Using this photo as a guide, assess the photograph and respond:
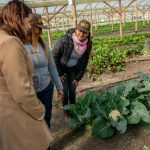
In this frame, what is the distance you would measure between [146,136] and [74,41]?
1.48 m

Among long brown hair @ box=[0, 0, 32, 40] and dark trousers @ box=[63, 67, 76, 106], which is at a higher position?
long brown hair @ box=[0, 0, 32, 40]

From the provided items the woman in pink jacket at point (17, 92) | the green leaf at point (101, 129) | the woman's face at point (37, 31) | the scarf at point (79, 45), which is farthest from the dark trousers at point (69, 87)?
the woman in pink jacket at point (17, 92)

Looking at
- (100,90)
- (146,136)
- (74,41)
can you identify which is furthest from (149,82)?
(100,90)

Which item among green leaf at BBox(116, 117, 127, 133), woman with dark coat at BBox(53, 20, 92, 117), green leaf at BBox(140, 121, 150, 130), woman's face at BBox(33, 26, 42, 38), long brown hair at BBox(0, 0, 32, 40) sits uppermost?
long brown hair at BBox(0, 0, 32, 40)

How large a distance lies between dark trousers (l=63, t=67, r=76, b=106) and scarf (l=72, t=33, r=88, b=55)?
1.05 feet

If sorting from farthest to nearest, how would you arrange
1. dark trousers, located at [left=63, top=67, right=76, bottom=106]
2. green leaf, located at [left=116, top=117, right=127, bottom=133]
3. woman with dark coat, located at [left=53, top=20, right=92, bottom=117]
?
dark trousers, located at [left=63, top=67, right=76, bottom=106], woman with dark coat, located at [left=53, top=20, right=92, bottom=117], green leaf, located at [left=116, top=117, right=127, bottom=133]

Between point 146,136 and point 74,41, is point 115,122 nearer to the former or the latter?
point 146,136

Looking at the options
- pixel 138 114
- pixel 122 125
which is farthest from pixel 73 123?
pixel 138 114

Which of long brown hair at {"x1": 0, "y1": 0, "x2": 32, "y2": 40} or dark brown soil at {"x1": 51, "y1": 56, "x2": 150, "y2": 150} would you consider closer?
long brown hair at {"x1": 0, "y1": 0, "x2": 32, "y2": 40}

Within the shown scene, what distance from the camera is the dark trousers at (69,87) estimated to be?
15.8 feet

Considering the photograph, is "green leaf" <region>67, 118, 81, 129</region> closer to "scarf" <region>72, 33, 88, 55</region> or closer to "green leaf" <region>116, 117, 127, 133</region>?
"green leaf" <region>116, 117, 127, 133</region>

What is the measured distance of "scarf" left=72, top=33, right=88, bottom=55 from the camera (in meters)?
4.47

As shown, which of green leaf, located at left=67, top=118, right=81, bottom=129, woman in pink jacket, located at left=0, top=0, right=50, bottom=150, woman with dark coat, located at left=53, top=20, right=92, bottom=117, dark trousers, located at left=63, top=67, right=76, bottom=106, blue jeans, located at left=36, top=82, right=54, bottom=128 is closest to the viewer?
woman in pink jacket, located at left=0, top=0, right=50, bottom=150

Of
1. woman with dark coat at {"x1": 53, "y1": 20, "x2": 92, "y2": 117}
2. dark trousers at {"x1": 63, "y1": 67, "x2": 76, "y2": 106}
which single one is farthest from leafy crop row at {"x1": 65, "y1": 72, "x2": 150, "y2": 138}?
woman with dark coat at {"x1": 53, "y1": 20, "x2": 92, "y2": 117}
